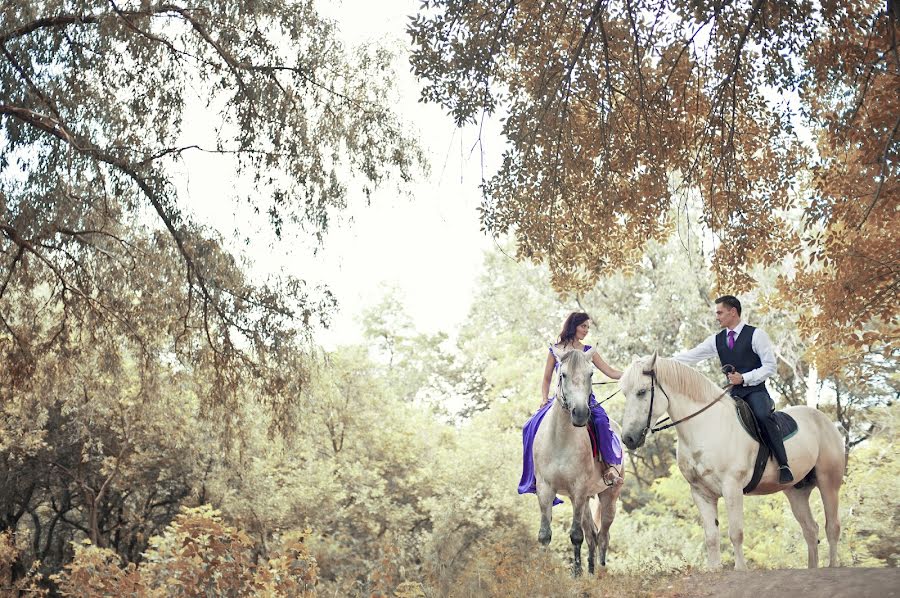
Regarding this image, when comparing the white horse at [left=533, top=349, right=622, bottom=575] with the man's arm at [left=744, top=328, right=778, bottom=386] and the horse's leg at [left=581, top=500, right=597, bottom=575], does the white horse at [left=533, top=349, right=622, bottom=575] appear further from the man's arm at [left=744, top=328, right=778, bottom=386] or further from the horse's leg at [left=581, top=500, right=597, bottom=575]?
the man's arm at [left=744, top=328, right=778, bottom=386]

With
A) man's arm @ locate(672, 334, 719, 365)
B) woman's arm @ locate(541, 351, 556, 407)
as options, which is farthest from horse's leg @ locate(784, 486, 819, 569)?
woman's arm @ locate(541, 351, 556, 407)

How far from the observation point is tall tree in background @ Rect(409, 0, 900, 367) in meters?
8.18

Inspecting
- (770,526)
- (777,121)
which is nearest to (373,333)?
(770,526)

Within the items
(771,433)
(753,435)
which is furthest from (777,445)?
(753,435)

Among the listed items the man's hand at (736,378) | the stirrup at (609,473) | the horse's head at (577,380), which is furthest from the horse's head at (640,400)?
the stirrup at (609,473)

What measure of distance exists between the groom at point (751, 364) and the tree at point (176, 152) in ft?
15.1

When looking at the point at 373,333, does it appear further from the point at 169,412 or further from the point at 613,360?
the point at 169,412

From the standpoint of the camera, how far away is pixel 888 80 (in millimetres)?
9000

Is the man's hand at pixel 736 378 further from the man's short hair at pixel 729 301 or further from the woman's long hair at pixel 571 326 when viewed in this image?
the woman's long hair at pixel 571 326

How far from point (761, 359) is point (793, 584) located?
2.34m

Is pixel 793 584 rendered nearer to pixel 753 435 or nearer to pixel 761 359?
pixel 753 435

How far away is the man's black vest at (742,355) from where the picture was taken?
8.05m

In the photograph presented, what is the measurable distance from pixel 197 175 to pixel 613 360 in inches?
761

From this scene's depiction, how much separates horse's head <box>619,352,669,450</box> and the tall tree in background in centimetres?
166
